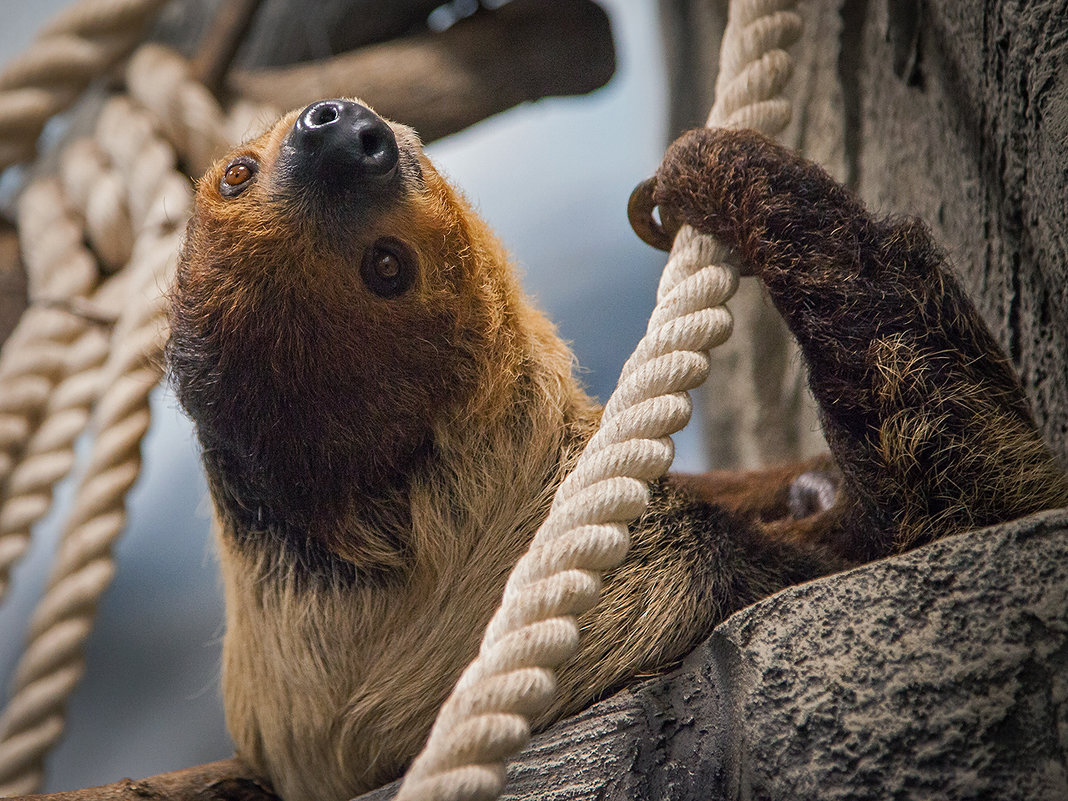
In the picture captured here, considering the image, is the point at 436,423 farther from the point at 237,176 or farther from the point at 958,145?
the point at 958,145

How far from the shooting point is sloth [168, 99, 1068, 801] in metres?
1.58

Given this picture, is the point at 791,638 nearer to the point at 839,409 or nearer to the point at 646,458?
the point at 646,458

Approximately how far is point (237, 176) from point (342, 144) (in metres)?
0.29

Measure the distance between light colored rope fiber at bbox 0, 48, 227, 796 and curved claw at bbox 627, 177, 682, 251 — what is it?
119 cm

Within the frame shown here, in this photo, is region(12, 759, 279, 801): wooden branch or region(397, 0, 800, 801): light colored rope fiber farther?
region(12, 759, 279, 801): wooden branch

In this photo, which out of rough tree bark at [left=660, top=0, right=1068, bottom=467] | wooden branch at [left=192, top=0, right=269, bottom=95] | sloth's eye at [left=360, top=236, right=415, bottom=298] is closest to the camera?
rough tree bark at [left=660, top=0, right=1068, bottom=467]

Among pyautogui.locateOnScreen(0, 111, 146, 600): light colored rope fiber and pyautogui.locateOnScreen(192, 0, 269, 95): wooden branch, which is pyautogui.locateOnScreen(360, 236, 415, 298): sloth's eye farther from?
pyautogui.locateOnScreen(192, 0, 269, 95): wooden branch

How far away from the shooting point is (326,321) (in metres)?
1.61

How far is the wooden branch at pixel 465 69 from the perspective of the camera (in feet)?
10.8

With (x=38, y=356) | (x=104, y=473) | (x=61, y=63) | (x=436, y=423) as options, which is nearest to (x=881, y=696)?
(x=436, y=423)

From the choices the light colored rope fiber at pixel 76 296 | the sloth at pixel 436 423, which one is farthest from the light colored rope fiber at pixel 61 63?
the sloth at pixel 436 423

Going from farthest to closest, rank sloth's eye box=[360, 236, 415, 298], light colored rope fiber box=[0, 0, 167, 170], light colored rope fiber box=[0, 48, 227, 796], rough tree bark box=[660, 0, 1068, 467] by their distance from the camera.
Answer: light colored rope fiber box=[0, 0, 167, 170]
light colored rope fiber box=[0, 48, 227, 796]
sloth's eye box=[360, 236, 415, 298]
rough tree bark box=[660, 0, 1068, 467]

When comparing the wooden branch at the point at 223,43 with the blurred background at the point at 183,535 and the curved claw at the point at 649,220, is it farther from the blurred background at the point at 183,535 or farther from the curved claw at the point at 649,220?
the curved claw at the point at 649,220

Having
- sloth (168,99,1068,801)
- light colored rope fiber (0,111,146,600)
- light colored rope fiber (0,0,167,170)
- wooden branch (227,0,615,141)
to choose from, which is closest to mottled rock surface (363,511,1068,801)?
sloth (168,99,1068,801)
